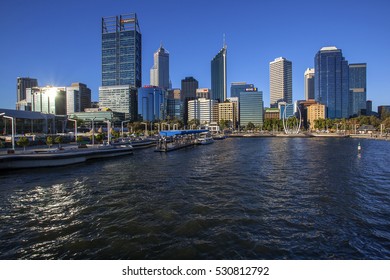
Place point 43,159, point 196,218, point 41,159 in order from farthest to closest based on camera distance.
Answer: point 43,159, point 41,159, point 196,218

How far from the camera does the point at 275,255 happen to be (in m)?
14.1

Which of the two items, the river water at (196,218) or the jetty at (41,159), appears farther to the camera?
the jetty at (41,159)

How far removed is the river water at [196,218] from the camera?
48.4 feet

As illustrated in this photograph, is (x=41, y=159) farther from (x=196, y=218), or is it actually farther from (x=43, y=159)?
(x=196, y=218)

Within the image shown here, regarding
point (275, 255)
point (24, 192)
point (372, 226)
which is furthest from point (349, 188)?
point (24, 192)

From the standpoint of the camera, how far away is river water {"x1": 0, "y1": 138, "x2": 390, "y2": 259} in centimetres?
1474

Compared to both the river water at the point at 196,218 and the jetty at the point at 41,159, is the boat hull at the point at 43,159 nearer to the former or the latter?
the jetty at the point at 41,159

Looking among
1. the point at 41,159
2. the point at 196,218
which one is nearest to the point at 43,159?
the point at 41,159

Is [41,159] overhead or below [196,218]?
overhead

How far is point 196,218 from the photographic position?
19672mm

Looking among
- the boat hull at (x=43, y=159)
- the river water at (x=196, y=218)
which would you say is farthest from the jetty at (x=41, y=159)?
the river water at (x=196, y=218)
